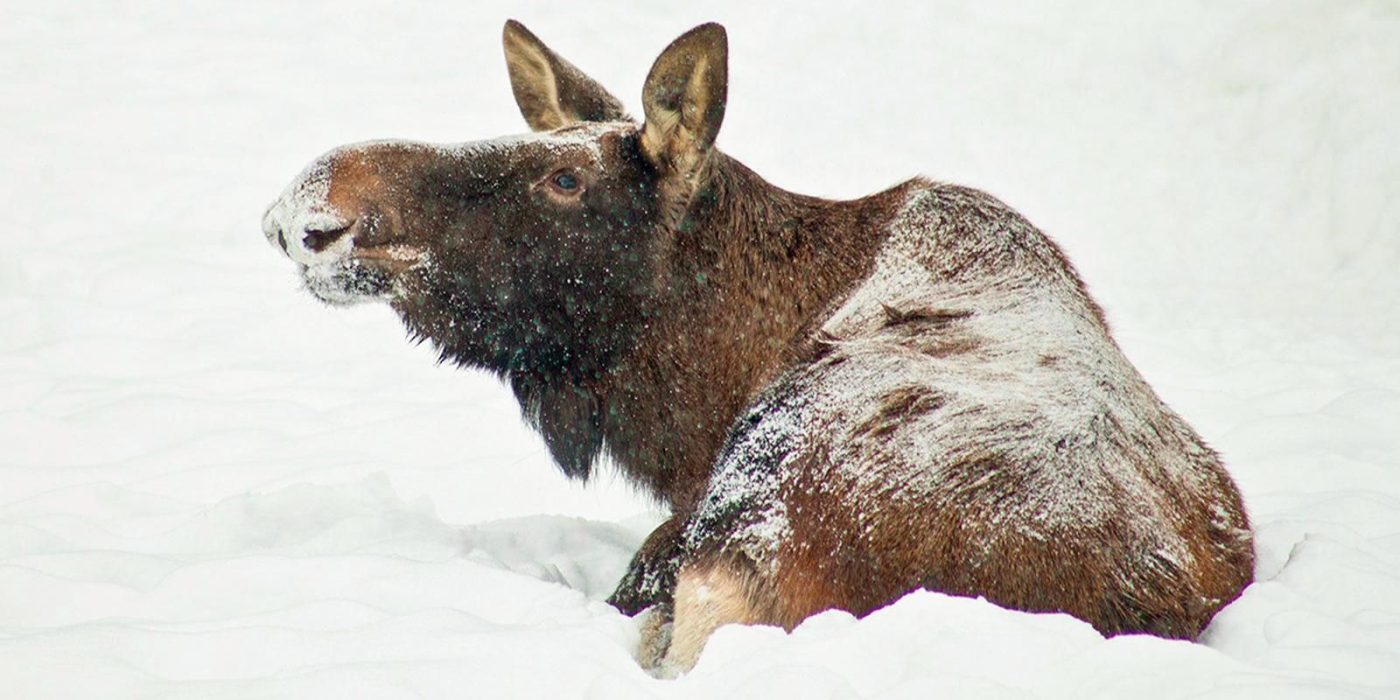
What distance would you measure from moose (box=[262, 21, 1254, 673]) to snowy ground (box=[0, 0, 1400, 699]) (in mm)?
198

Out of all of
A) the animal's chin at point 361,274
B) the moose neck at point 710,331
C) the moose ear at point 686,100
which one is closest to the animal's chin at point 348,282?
the animal's chin at point 361,274

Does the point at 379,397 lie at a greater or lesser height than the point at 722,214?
lesser

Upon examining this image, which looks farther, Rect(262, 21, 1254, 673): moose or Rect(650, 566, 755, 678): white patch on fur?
Rect(650, 566, 755, 678): white patch on fur

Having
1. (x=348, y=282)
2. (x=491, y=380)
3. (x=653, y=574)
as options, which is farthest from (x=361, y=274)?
(x=491, y=380)

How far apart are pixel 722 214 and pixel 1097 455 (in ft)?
5.14

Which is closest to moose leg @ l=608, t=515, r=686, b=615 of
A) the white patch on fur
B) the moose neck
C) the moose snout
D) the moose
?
the moose

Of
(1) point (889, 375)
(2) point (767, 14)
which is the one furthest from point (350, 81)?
(1) point (889, 375)

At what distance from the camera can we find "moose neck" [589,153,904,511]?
4.43 metres

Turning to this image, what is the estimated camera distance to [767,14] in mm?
11758

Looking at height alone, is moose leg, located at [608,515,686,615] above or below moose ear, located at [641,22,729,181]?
below

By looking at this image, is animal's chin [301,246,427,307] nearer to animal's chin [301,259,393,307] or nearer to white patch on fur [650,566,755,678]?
animal's chin [301,259,393,307]

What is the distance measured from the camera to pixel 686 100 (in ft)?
14.2

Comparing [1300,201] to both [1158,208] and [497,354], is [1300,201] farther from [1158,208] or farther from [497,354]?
[497,354]

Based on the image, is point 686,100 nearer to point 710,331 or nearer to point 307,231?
point 710,331
